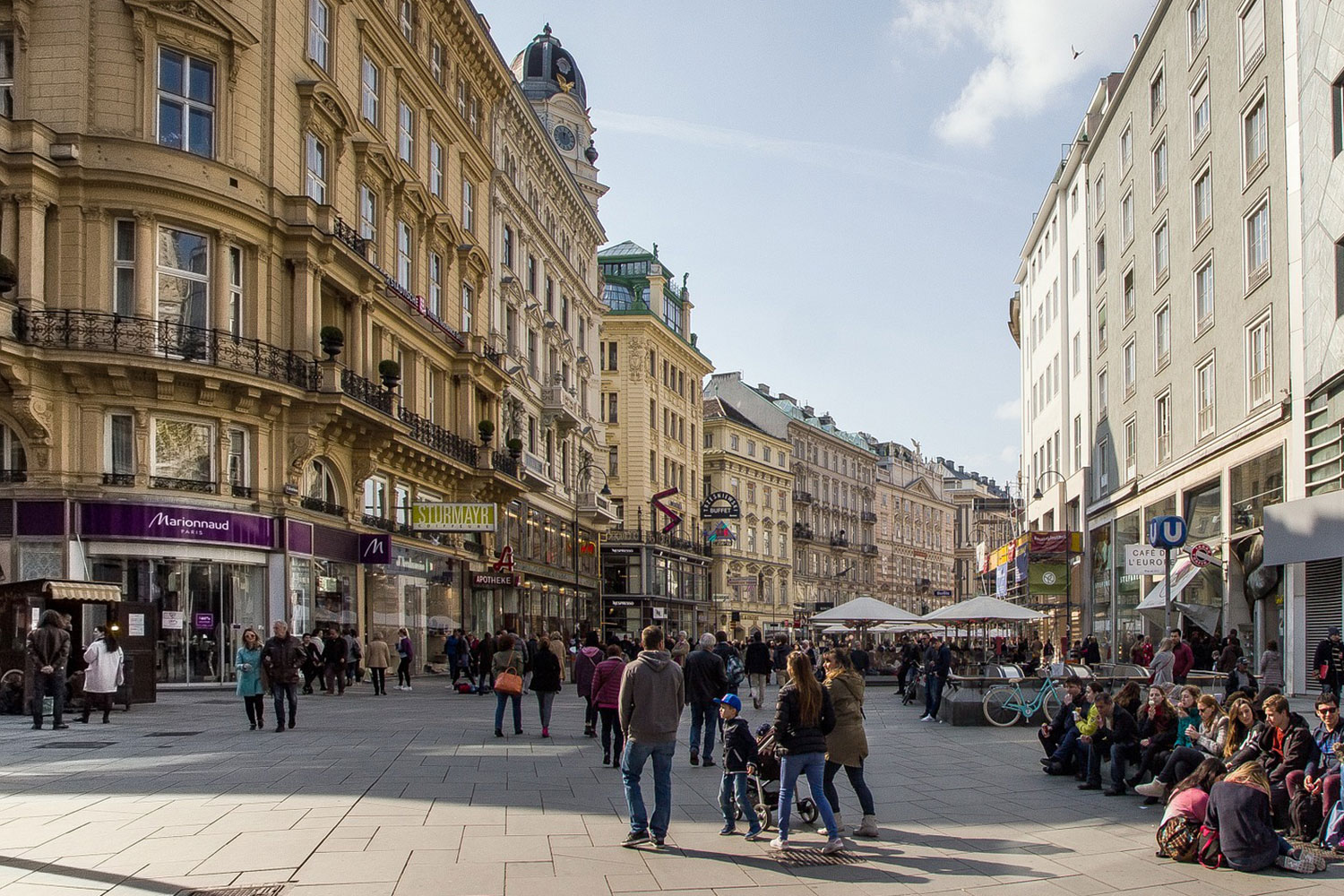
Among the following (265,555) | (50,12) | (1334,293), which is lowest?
(265,555)

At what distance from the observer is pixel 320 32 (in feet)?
111

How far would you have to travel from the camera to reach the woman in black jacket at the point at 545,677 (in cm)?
2002

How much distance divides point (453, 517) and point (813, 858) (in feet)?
96.1

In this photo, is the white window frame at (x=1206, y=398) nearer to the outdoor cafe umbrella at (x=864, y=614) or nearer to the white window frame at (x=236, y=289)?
the outdoor cafe umbrella at (x=864, y=614)

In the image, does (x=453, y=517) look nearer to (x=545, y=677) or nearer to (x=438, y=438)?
(x=438, y=438)

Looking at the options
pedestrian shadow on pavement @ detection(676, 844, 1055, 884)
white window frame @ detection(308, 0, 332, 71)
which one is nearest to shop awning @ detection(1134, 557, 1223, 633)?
white window frame @ detection(308, 0, 332, 71)

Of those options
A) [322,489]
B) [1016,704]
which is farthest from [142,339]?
[1016,704]

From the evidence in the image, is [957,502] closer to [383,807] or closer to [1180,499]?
[1180,499]

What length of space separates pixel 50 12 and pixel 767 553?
3115 inches

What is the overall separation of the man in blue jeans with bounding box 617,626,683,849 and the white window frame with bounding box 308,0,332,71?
2618 cm

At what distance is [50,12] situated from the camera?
1089 inches

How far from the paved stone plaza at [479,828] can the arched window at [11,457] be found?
10123 millimetres

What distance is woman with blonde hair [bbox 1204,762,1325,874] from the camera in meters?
9.90

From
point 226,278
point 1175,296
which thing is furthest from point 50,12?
point 1175,296
